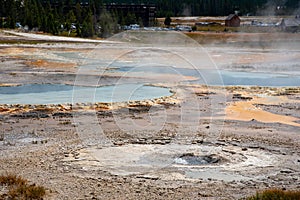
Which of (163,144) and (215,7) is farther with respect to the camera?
(215,7)

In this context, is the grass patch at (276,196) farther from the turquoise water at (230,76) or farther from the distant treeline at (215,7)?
the distant treeline at (215,7)

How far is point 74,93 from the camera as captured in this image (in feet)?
84.7

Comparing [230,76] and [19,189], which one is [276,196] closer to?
[19,189]

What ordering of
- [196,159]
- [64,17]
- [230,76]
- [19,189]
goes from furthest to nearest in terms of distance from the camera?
1. [64,17]
2. [230,76]
3. [196,159]
4. [19,189]

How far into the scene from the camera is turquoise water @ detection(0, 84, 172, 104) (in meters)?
23.6

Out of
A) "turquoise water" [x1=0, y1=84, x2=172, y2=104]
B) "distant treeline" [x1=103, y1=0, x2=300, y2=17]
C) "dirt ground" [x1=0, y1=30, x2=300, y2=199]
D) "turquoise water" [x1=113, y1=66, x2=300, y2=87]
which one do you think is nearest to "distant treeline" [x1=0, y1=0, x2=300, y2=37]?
"distant treeline" [x1=103, y1=0, x2=300, y2=17]

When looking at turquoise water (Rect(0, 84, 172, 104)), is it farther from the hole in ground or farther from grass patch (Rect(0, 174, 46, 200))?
grass patch (Rect(0, 174, 46, 200))

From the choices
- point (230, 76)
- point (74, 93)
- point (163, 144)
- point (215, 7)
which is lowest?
point (230, 76)

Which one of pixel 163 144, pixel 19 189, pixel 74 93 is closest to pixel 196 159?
pixel 163 144

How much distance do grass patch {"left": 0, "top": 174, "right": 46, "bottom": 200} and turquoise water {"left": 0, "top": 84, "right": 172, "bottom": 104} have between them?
38.4 feet

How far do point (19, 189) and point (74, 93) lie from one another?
50.6 ft

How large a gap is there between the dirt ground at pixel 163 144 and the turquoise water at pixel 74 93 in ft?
4.00

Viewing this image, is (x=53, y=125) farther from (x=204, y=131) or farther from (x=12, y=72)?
(x=12, y=72)

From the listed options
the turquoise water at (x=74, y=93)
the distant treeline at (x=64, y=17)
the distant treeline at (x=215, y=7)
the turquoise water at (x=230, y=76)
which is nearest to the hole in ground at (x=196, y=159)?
the turquoise water at (x=74, y=93)
